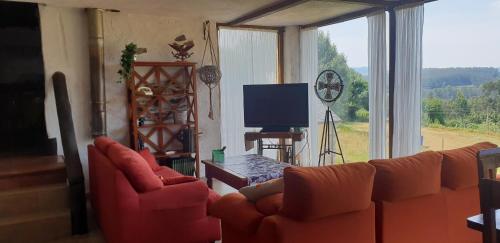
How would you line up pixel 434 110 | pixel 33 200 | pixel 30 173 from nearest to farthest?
pixel 33 200, pixel 30 173, pixel 434 110

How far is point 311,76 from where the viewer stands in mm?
6418

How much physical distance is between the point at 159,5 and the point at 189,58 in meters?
1.10

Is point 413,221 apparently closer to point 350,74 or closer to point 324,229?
point 324,229

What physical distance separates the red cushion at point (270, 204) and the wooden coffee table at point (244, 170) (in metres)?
1.52

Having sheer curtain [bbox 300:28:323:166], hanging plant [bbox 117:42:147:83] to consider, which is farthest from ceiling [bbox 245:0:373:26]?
hanging plant [bbox 117:42:147:83]

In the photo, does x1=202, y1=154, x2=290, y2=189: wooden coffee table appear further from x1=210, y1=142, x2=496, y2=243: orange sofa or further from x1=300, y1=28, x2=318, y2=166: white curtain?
x1=300, y1=28, x2=318, y2=166: white curtain

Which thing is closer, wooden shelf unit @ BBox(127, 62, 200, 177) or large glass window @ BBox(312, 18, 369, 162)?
wooden shelf unit @ BBox(127, 62, 200, 177)

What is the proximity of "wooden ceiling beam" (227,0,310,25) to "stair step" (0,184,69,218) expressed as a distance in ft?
10.4

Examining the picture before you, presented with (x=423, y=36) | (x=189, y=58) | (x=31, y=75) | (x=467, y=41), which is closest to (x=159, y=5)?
(x=189, y=58)

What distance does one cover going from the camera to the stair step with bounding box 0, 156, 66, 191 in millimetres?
3836

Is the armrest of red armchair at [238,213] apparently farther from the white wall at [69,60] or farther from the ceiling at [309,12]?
the white wall at [69,60]

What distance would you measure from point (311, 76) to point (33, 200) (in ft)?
14.2

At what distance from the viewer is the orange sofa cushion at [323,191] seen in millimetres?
1987

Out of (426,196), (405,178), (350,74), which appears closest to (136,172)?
(405,178)
